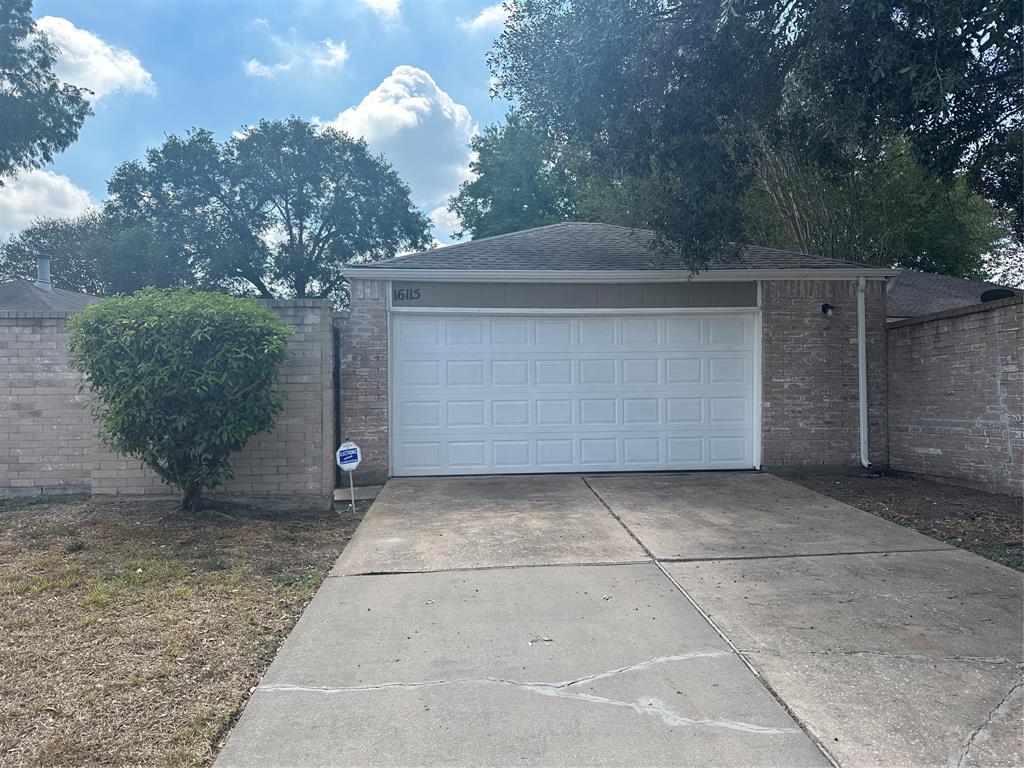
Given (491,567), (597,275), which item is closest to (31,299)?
(597,275)

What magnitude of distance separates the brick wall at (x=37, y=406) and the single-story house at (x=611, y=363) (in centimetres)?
327

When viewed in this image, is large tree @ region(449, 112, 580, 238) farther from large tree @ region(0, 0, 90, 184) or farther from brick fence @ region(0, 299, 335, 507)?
brick fence @ region(0, 299, 335, 507)

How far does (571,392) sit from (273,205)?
993 inches

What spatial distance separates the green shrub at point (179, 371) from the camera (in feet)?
19.5

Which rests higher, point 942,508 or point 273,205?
point 273,205

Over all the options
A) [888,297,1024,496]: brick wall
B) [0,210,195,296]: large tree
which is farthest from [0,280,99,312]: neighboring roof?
[888,297,1024,496]: brick wall

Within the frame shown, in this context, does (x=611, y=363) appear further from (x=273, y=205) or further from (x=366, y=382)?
(x=273, y=205)

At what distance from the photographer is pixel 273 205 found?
A: 29469 millimetres

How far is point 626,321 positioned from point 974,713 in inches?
264

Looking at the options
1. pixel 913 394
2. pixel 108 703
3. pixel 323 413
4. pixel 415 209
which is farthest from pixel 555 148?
pixel 415 209

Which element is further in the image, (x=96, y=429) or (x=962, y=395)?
(x=962, y=395)

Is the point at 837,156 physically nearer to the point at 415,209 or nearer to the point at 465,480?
the point at 465,480

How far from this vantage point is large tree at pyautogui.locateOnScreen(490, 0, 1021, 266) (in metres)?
5.18

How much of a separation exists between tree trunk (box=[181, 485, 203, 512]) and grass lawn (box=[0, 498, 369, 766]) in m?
0.15
